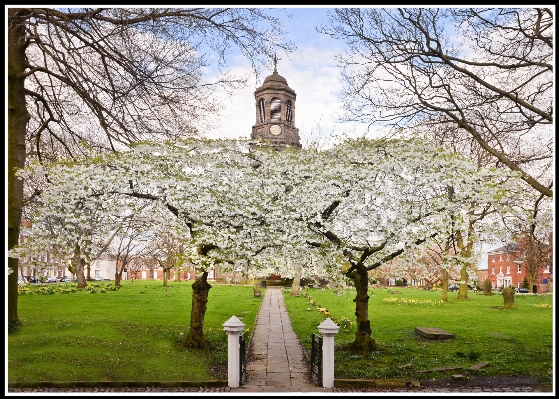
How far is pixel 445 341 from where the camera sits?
1094 cm

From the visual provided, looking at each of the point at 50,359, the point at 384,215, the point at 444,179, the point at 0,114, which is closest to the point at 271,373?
the point at 384,215

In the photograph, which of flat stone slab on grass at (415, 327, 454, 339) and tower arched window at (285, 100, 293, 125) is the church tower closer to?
tower arched window at (285, 100, 293, 125)

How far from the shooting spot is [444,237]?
849 cm

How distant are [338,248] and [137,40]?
5.26 m

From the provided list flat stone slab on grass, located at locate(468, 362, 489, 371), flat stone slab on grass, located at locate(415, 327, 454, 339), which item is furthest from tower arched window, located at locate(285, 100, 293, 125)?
flat stone slab on grass, located at locate(468, 362, 489, 371)

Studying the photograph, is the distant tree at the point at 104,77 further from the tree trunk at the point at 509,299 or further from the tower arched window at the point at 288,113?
the tree trunk at the point at 509,299

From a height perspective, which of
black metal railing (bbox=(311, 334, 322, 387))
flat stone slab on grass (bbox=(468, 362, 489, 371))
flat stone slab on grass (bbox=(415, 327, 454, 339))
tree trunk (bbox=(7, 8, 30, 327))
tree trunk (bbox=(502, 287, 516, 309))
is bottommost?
tree trunk (bbox=(502, 287, 516, 309))

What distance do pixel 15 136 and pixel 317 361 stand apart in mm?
7610

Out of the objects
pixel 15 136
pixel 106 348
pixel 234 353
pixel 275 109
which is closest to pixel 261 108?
pixel 275 109

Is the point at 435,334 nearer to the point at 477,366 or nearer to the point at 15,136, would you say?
the point at 477,366

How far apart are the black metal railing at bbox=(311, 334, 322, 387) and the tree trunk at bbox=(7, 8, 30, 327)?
19.8 feet

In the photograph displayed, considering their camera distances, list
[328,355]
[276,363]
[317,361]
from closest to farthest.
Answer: [328,355], [317,361], [276,363]

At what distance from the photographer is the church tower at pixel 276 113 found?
9617 millimetres

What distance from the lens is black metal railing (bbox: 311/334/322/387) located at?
296 inches
